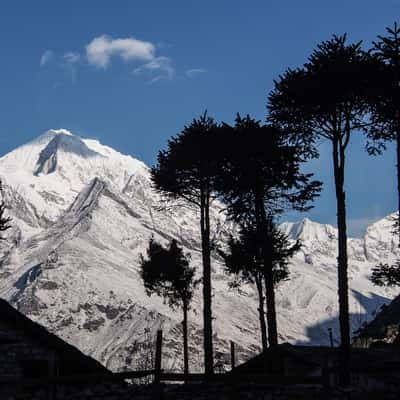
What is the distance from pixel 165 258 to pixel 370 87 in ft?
68.0

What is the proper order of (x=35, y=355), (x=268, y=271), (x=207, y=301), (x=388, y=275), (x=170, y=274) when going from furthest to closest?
(x=170, y=274), (x=207, y=301), (x=268, y=271), (x=35, y=355), (x=388, y=275)

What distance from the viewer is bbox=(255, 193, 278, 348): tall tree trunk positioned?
30.4m

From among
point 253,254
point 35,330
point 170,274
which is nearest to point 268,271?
point 253,254


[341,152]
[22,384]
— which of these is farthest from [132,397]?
[341,152]

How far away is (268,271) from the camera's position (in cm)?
3114

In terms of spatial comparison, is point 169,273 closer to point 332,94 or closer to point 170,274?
point 170,274

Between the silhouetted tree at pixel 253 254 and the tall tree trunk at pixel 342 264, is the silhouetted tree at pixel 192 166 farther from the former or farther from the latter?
the tall tree trunk at pixel 342 264

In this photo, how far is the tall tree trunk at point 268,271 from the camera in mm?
30391

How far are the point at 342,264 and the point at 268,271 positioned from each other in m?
6.14

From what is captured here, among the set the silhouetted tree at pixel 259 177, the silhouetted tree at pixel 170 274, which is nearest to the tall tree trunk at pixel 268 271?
the silhouetted tree at pixel 259 177

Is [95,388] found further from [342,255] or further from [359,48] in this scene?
[359,48]

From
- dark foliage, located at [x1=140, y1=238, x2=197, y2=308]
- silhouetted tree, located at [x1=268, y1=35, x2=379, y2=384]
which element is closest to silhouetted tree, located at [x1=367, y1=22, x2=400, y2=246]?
silhouetted tree, located at [x1=268, y1=35, x2=379, y2=384]

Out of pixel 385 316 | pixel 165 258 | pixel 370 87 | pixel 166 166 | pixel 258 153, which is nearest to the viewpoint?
pixel 370 87

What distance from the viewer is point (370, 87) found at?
26.9 metres
